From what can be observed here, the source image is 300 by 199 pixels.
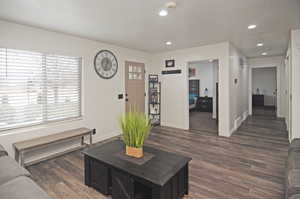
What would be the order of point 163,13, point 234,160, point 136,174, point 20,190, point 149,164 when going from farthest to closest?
point 234,160 < point 163,13 < point 149,164 < point 136,174 < point 20,190

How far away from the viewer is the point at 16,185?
1307 millimetres

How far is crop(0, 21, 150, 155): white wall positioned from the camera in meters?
2.82

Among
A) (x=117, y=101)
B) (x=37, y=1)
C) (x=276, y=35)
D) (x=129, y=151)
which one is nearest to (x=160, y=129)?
(x=117, y=101)

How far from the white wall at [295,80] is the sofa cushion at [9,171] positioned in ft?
14.5

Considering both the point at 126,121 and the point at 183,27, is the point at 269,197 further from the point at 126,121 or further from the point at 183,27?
the point at 183,27

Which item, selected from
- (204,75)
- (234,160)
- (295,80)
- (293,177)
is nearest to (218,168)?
(234,160)

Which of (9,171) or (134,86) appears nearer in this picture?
(9,171)

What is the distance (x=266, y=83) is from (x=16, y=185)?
12.1 meters

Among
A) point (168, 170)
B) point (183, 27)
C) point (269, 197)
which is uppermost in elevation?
point (183, 27)

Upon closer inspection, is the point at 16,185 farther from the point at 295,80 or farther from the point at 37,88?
the point at 295,80

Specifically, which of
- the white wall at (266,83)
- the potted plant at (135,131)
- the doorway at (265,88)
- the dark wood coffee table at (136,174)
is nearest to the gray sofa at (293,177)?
the dark wood coffee table at (136,174)

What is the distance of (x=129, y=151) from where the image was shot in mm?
2051

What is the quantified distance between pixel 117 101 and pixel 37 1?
2.84 metres

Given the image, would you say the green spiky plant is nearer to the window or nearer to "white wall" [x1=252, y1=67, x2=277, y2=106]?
the window
